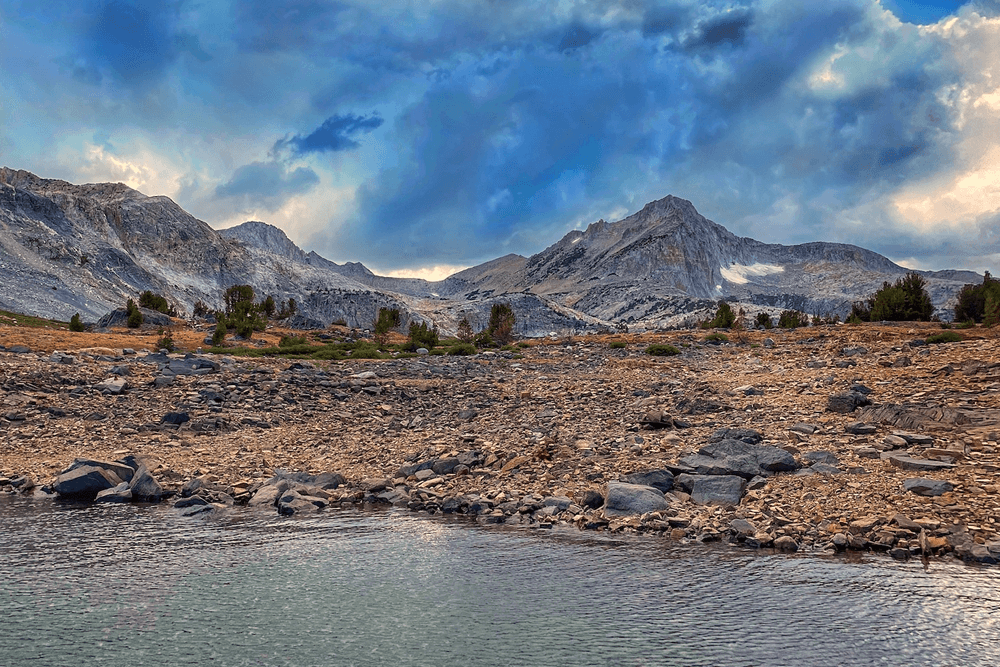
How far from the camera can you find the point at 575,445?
18.3 meters

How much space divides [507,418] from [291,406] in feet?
31.2

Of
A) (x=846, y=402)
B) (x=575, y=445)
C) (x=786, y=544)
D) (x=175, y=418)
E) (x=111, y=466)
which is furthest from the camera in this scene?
(x=175, y=418)

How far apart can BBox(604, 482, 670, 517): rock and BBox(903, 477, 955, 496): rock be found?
198 inches

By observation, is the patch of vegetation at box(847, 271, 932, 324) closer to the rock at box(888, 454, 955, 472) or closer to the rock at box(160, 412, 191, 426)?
the rock at box(888, 454, 955, 472)

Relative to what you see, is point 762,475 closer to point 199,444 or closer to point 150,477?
point 150,477

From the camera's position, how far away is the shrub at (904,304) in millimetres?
62812

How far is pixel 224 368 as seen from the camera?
31922mm

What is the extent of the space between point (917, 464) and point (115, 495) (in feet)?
64.7

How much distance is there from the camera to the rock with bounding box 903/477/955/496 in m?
12.5

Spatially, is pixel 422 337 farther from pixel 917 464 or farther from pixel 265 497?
pixel 917 464

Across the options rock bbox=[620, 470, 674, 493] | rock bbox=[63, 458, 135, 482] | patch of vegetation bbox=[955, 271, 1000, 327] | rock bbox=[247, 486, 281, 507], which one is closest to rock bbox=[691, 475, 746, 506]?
rock bbox=[620, 470, 674, 493]

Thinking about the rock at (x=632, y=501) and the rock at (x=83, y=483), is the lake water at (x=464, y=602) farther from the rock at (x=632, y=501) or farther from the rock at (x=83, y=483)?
the rock at (x=83, y=483)

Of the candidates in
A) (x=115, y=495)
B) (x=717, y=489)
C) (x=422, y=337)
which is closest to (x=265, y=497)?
(x=115, y=495)

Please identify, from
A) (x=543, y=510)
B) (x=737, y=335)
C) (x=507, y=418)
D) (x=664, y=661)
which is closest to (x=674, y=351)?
(x=737, y=335)
